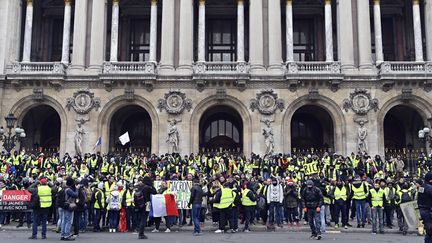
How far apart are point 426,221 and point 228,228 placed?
27.4ft

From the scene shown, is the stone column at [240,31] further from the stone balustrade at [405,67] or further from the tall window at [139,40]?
the stone balustrade at [405,67]

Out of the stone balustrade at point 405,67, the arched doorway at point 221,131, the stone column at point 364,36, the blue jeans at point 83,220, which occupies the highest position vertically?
the stone column at point 364,36

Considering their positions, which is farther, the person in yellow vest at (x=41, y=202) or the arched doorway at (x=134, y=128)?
the arched doorway at (x=134, y=128)

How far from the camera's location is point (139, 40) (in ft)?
134

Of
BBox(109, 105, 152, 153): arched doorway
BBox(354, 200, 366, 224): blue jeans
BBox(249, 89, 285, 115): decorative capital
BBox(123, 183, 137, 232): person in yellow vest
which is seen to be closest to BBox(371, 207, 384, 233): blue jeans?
BBox(354, 200, 366, 224): blue jeans

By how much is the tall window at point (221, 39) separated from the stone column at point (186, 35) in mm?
4372

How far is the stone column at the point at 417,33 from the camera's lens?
1410 inches

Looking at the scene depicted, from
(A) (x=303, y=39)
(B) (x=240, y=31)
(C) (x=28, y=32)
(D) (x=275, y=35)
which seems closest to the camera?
(D) (x=275, y=35)

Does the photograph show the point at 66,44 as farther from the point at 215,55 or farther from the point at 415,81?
the point at 415,81

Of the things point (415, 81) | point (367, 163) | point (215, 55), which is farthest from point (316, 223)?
point (215, 55)

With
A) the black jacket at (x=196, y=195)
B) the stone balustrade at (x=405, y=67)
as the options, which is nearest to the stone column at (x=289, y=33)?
the stone balustrade at (x=405, y=67)

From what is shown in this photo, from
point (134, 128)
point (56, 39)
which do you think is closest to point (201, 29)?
point (134, 128)

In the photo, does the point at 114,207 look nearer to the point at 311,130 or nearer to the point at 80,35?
the point at 80,35

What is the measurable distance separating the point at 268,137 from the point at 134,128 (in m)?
11.6
